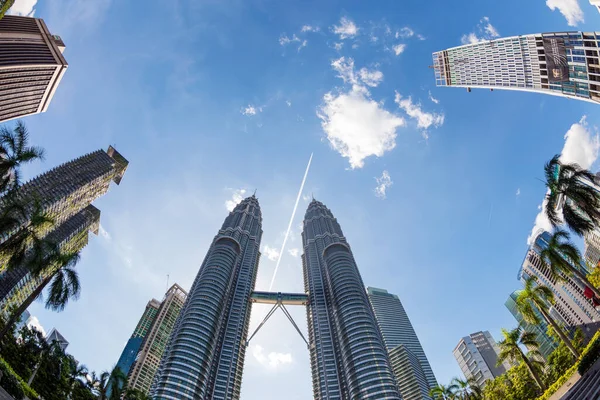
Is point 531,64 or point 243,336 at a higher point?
point 531,64

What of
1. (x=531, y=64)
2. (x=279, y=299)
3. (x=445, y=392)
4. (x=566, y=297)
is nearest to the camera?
(x=445, y=392)

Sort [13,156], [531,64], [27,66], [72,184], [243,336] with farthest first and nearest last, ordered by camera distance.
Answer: [243,336] < [72,184] < [27,66] < [531,64] < [13,156]

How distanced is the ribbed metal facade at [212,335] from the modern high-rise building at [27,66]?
10363 cm

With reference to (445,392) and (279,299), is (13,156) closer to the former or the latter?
(445,392)

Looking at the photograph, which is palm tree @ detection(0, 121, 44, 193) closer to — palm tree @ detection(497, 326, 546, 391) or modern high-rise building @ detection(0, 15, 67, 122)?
palm tree @ detection(497, 326, 546, 391)

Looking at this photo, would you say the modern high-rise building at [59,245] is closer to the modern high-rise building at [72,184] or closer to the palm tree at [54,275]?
the modern high-rise building at [72,184]

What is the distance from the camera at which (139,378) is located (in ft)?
648

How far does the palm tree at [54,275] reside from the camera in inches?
1464

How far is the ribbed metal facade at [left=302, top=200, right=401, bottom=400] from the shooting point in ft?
419

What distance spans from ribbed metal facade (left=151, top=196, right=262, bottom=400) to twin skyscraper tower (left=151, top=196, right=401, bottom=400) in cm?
33

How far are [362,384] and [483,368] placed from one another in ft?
369

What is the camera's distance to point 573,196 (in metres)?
39.6

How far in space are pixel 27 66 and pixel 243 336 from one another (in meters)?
144

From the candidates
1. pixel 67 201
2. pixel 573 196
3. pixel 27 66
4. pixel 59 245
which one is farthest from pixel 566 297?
pixel 27 66
